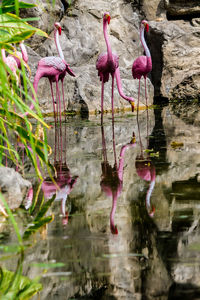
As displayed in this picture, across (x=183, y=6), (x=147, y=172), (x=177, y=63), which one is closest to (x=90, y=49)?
(x=177, y=63)

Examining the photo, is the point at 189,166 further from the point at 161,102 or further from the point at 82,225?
the point at 161,102

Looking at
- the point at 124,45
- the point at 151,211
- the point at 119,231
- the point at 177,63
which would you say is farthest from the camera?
Answer: the point at 124,45

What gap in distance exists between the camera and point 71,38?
11.9m

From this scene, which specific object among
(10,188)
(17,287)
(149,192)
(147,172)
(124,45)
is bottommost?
(124,45)

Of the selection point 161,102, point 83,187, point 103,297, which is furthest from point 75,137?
point 161,102

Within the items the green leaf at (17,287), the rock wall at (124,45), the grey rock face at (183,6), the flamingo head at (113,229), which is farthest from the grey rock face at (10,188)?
the grey rock face at (183,6)

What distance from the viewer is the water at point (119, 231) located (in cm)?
159

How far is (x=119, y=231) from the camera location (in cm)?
210

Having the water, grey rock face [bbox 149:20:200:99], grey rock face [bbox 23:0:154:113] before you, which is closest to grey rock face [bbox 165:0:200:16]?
grey rock face [bbox 149:20:200:99]

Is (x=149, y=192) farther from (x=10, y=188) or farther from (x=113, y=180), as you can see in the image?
(x=10, y=188)

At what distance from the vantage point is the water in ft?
5.22

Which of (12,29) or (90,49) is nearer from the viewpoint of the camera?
(12,29)

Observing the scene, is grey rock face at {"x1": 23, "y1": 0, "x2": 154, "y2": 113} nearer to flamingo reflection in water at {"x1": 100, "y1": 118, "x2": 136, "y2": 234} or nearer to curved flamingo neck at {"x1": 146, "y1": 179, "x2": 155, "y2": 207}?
flamingo reflection in water at {"x1": 100, "y1": 118, "x2": 136, "y2": 234}

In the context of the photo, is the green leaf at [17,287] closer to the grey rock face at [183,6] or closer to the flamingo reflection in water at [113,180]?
the flamingo reflection in water at [113,180]
